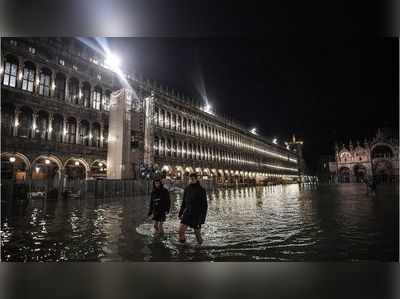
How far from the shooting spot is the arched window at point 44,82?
74.7 ft

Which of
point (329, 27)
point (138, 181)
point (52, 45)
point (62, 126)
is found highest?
point (52, 45)

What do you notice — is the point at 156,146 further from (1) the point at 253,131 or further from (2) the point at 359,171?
(2) the point at 359,171

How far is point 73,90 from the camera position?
2536cm

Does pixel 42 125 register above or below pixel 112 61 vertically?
below

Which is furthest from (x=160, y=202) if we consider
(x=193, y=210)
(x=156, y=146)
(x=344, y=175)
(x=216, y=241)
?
(x=344, y=175)

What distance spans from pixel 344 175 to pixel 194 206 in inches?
3089

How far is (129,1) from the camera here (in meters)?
4.97

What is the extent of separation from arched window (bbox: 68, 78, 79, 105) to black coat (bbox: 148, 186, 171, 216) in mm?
21914

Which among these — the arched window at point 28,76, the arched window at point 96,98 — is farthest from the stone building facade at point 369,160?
the arched window at point 28,76

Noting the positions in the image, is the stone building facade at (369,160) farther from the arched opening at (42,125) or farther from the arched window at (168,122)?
the arched opening at (42,125)

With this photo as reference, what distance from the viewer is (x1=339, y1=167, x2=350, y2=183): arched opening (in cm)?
7181

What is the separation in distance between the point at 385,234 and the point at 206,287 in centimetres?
449

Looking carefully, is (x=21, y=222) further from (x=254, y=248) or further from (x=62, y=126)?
(x=62, y=126)

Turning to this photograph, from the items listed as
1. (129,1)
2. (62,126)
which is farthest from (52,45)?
(129,1)
